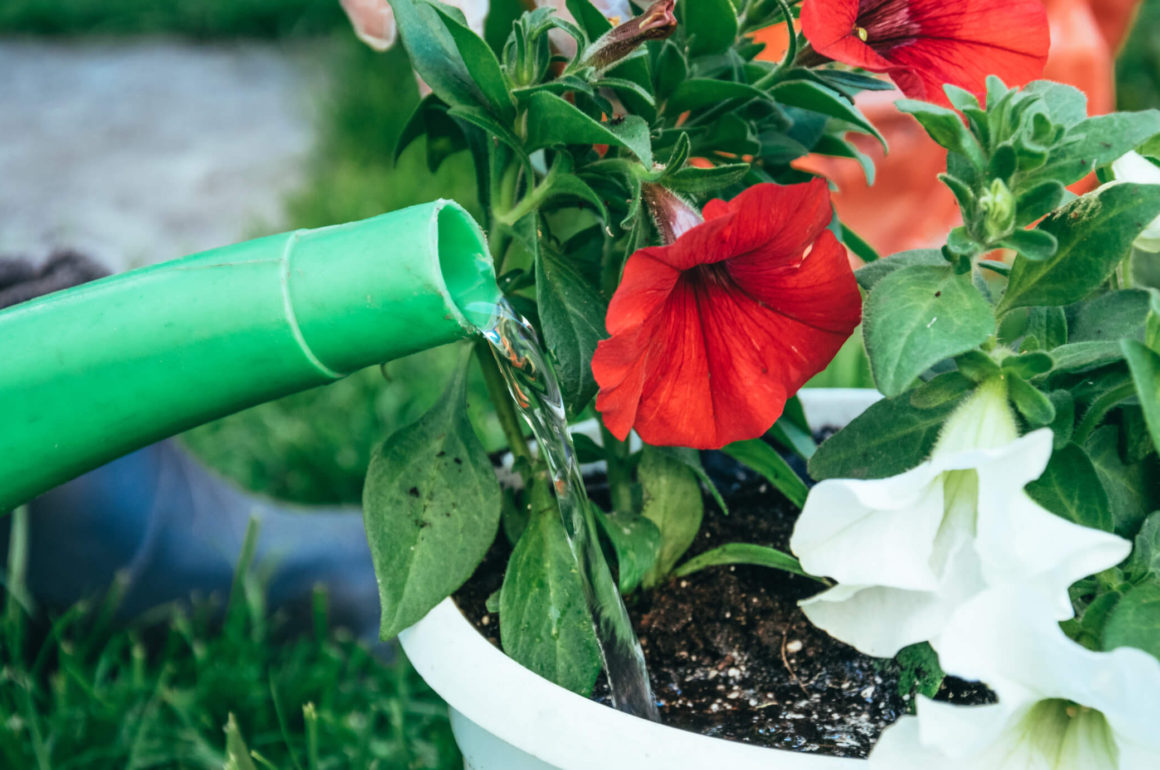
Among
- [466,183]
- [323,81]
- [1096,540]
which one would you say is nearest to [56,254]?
[466,183]

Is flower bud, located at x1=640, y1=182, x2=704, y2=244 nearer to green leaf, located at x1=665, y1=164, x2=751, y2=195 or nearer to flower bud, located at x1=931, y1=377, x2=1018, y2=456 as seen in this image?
green leaf, located at x1=665, y1=164, x2=751, y2=195

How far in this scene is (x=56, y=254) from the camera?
1.31 meters

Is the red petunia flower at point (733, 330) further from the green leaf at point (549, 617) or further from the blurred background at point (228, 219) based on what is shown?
the blurred background at point (228, 219)

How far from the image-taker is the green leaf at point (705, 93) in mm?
600

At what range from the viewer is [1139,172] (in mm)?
570

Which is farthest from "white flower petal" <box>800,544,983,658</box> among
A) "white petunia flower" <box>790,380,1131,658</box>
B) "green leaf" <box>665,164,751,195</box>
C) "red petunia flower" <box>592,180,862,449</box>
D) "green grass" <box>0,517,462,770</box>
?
"green grass" <box>0,517,462,770</box>

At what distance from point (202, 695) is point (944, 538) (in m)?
0.80

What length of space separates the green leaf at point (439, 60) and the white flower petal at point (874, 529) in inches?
11.0

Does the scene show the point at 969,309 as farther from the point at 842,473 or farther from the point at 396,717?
the point at 396,717

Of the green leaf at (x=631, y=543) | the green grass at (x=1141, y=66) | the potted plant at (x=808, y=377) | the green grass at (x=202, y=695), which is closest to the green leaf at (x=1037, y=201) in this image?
the potted plant at (x=808, y=377)

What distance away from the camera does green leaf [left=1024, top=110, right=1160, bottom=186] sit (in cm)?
50

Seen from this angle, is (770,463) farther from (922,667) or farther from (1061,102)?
(1061,102)

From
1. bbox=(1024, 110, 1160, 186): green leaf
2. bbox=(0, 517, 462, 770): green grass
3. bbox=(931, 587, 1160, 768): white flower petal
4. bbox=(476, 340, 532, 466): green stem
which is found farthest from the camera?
bbox=(0, 517, 462, 770): green grass

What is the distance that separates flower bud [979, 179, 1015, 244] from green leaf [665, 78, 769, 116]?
0.16 meters
